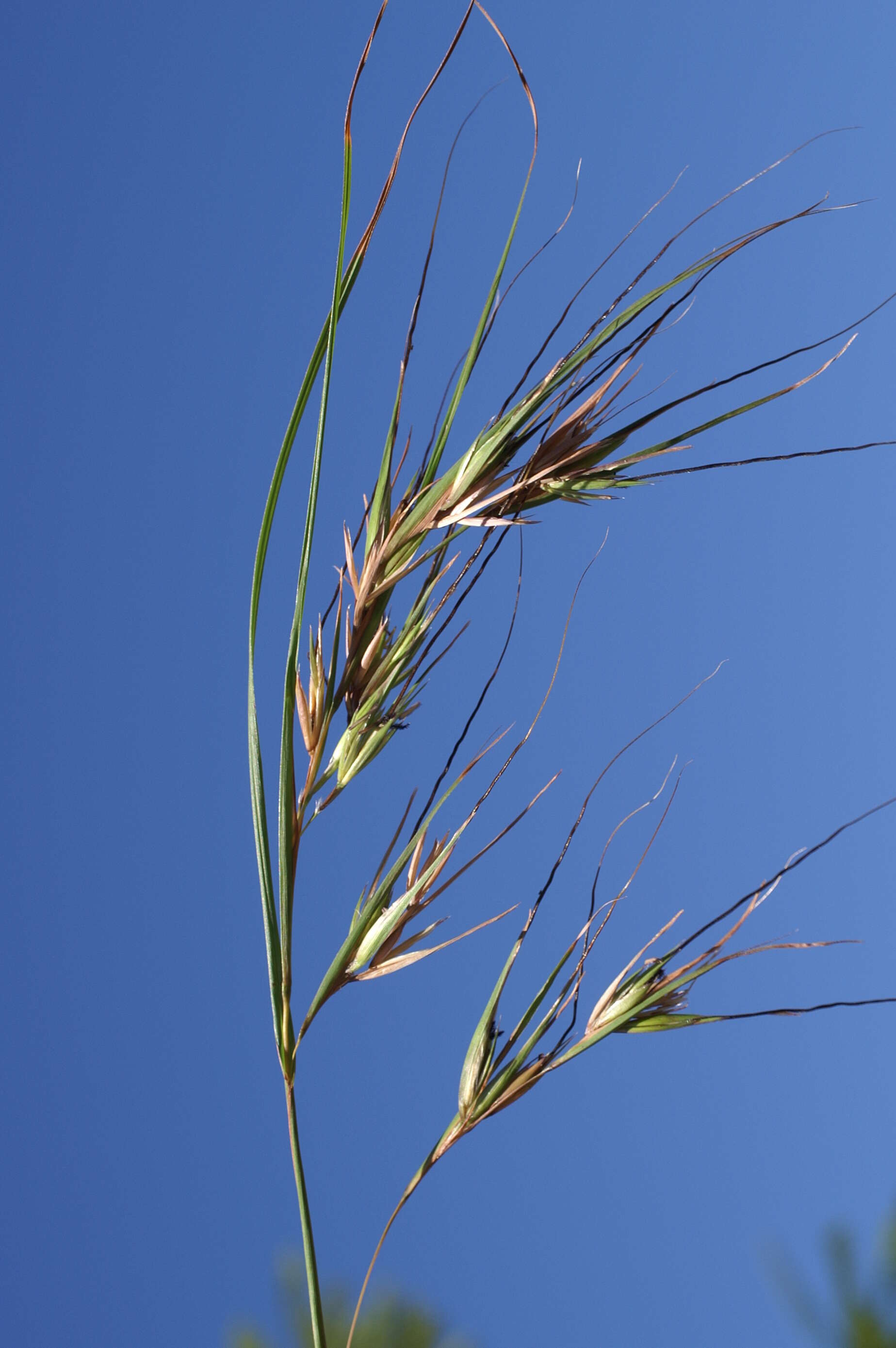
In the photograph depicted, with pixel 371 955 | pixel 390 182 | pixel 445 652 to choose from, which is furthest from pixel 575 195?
pixel 371 955

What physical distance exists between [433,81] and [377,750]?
252 millimetres

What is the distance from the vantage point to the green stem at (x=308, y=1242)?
0.38 metres

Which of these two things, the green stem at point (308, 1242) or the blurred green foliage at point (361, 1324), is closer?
the green stem at point (308, 1242)

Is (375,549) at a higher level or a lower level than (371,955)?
higher

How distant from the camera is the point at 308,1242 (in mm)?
389

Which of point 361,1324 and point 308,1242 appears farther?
point 361,1324

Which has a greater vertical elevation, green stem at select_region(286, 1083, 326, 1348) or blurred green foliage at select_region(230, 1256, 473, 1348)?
green stem at select_region(286, 1083, 326, 1348)

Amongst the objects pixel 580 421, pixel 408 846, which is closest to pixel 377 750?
pixel 408 846

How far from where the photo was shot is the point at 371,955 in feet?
1.46

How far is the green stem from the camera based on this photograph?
38 cm

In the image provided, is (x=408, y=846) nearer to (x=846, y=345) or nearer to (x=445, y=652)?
(x=445, y=652)

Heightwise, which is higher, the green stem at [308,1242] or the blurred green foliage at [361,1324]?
the green stem at [308,1242]

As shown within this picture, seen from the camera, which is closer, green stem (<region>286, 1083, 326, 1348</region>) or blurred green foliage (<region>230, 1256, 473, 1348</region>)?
green stem (<region>286, 1083, 326, 1348</region>)

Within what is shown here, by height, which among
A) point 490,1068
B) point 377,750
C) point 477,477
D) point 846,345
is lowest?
point 490,1068
